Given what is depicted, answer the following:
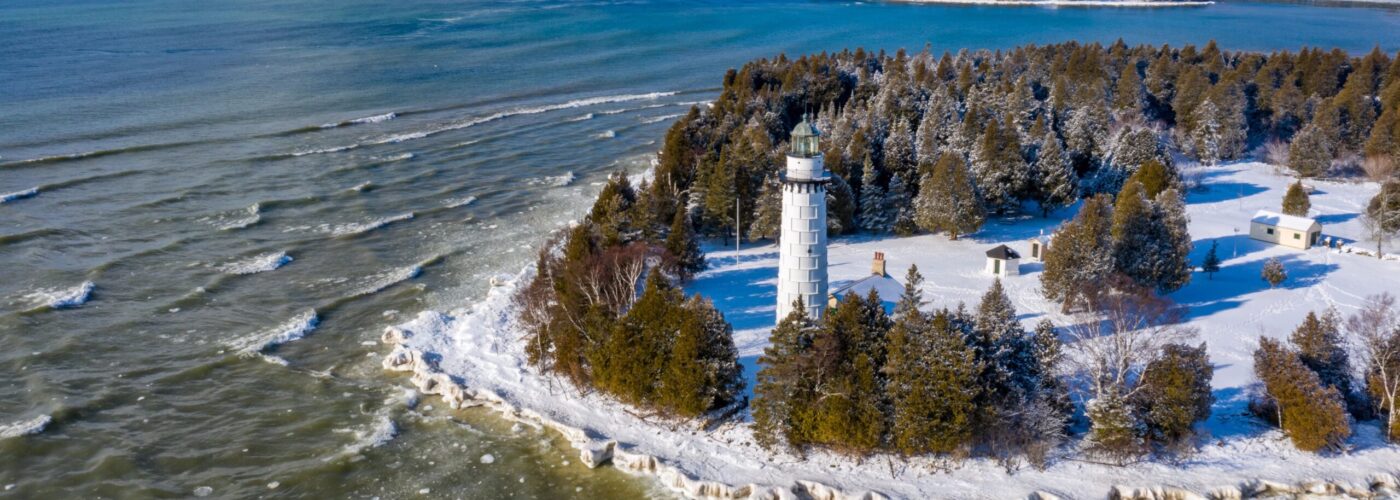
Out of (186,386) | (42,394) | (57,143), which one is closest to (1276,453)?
(186,386)

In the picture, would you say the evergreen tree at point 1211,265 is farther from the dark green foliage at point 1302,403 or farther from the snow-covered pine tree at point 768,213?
the snow-covered pine tree at point 768,213

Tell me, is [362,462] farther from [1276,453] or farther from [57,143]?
[57,143]

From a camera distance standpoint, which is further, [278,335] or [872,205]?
[872,205]

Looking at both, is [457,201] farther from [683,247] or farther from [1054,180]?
[1054,180]

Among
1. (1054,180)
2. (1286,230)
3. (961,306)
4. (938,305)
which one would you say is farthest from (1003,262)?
(1286,230)

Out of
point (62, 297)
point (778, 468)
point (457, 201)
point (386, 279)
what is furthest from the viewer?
point (457, 201)

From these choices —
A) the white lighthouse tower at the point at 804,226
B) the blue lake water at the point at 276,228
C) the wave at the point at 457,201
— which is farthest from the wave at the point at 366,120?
the white lighthouse tower at the point at 804,226
